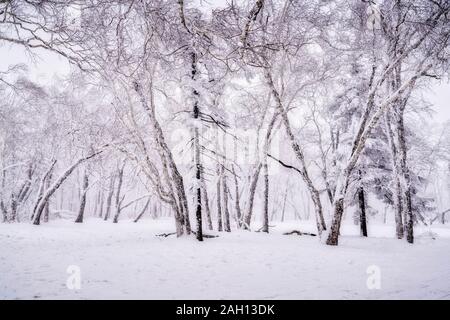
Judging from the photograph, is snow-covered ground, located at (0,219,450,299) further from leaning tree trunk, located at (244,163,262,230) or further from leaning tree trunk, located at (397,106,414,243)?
leaning tree trunk, located at (244,163,262,230)

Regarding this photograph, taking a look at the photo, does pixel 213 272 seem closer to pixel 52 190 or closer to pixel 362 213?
pixel 362 213

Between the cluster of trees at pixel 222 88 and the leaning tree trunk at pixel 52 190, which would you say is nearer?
the cluster of trees at pixel 222 88

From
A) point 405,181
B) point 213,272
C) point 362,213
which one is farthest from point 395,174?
point 213,272

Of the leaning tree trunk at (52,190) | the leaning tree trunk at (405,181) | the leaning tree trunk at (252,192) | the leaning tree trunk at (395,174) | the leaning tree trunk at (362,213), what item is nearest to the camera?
the leaning tree trunk at (405,181)

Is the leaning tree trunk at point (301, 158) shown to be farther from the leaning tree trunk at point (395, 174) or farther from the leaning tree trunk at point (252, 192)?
the leaning tree trunk at point (395, 174)

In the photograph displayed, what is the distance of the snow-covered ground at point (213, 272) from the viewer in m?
4.88

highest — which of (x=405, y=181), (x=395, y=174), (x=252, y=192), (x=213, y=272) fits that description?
(x=395, y=174)

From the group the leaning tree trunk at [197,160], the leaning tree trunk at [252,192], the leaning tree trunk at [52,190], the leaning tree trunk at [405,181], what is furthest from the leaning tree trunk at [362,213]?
the leaning tree trunk at [52,190]

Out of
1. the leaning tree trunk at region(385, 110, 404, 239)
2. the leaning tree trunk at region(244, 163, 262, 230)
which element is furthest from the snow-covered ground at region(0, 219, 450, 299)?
the leaning tree trunk at region(244, 163, 262, 230)

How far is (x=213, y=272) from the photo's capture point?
21.0 feet

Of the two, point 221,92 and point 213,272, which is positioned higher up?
point 221,92
